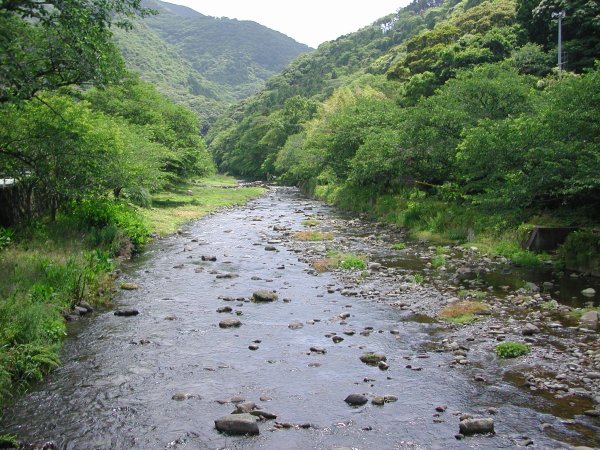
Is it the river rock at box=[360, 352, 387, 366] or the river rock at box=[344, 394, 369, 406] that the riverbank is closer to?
the river rock at box=[360, 352, 387, 366]

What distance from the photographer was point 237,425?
982 centimetres

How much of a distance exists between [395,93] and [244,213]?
37.4 m

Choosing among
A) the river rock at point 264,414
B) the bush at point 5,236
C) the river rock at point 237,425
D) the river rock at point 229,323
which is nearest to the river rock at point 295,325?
the river rock at point 229,323

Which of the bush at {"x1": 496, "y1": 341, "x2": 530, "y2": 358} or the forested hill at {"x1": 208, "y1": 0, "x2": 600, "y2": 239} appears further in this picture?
the forested hill at {"x1": 208, "y1": 0, "x2": 600, "y2": 239}

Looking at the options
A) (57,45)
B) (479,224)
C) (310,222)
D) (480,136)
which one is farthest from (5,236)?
(310,222)

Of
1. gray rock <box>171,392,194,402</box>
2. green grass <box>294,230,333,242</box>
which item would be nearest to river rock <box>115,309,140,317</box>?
gray rock <box>171,392,194,402</box>

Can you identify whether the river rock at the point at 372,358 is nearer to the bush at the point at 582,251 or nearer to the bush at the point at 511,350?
the bush at the point at 511,350

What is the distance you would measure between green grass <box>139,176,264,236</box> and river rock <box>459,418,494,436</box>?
29.4m

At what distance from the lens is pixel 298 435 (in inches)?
381

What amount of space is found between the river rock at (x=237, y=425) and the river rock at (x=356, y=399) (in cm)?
220

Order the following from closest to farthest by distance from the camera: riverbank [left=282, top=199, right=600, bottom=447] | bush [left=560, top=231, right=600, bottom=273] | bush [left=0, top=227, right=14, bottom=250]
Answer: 1. riverbank [left=282, top=199, right=600, bottom=447]
2. bush [left=0, top=227, right=14, bottom=250]
3. bush [left=560, top=231, right=600, bottom=273]

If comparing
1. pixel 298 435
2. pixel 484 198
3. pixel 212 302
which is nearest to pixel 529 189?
pixel 484 198

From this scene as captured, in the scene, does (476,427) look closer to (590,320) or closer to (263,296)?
(590,320)

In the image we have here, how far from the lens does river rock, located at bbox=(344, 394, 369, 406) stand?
11.0 m
